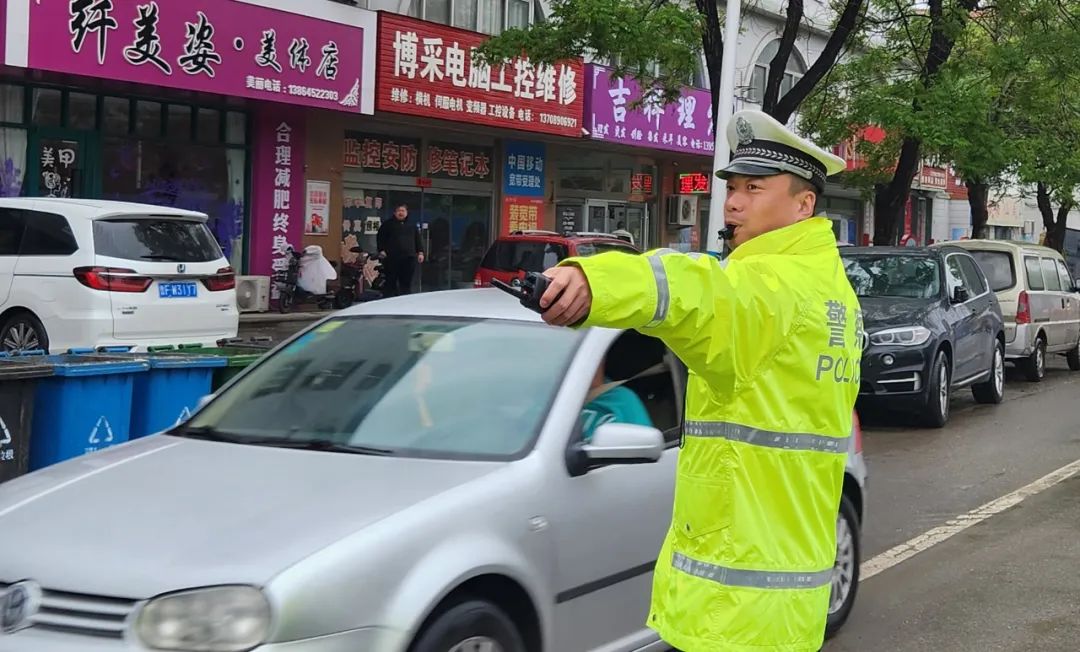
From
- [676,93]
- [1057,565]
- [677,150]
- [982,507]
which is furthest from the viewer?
[677,150]

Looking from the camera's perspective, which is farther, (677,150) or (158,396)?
(677,150)

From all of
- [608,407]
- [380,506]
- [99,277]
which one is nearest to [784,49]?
[99,277]

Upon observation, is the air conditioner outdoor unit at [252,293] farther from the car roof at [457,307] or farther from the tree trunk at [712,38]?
the car roof at [457,307]

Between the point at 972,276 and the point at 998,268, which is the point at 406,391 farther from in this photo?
the point at 998,268

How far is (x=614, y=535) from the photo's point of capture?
4336 mm

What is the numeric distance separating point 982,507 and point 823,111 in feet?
39.9

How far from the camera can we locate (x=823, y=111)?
65.2ft

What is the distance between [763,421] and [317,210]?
1716 centimetres

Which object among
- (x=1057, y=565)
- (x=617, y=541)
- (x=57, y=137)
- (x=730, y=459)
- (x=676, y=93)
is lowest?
(x=1057, y=565)

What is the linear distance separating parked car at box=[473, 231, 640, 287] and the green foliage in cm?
240

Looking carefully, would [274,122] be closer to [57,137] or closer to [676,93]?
[57,137]

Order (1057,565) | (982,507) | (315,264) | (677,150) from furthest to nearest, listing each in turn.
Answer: (677,150) < (315,264) < (982,507) < (1057,565)

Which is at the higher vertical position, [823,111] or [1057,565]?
[823,111]

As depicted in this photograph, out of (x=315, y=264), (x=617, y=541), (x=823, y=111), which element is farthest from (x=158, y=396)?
(x=823, y=111)
